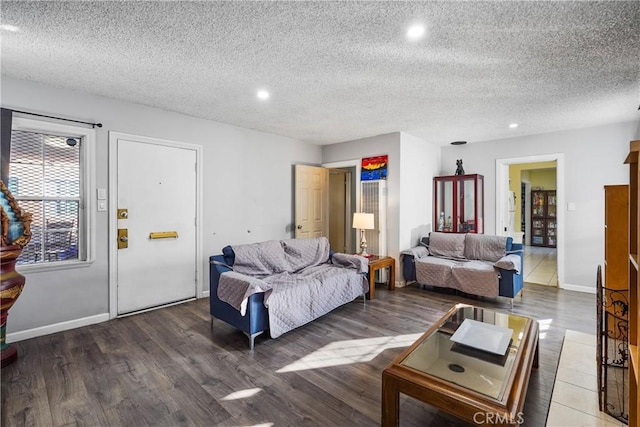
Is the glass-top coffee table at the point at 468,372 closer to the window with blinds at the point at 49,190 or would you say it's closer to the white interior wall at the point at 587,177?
the white interior wall at the point at 587,177

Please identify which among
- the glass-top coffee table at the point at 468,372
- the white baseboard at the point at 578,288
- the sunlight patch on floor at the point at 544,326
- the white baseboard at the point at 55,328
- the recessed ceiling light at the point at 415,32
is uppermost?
the recessed ceiling light at the point at 415,32

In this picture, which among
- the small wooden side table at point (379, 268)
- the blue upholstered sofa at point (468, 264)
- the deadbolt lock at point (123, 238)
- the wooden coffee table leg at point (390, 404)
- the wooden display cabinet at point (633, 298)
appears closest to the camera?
the wooden display cabinet at point (633, 298)

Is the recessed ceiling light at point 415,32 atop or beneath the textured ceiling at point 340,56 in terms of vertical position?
beneath

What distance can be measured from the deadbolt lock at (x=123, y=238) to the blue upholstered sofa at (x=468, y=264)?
12.2ft

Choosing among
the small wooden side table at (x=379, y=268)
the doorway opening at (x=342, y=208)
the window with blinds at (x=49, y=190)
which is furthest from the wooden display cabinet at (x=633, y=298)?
the doorway opening at (x=342, y=208)

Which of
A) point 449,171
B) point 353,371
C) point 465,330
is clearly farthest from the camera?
point 449,171

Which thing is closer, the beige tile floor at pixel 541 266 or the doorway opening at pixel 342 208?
the beige tile floor at pixel 541 266

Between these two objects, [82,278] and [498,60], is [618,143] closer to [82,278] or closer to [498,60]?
[498,60]

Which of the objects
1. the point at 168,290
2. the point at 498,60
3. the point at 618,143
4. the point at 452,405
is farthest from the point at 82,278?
the point at 618,143

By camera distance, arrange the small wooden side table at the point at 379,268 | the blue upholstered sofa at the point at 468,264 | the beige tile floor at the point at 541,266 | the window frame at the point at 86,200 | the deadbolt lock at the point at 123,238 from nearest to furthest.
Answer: the window frame at the point at 86,200 → the deadbolt lock at the point at 123,238 → the blue upholstered sofa at the point at 468,264 → the small wooden side table at the point at 379,268 → the beige tile floor at the point at 541,266

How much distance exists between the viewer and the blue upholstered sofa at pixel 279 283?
8.74 ft

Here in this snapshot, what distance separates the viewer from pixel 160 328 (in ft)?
10.0

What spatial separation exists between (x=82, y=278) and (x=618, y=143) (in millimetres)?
6906

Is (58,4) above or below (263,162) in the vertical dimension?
above
